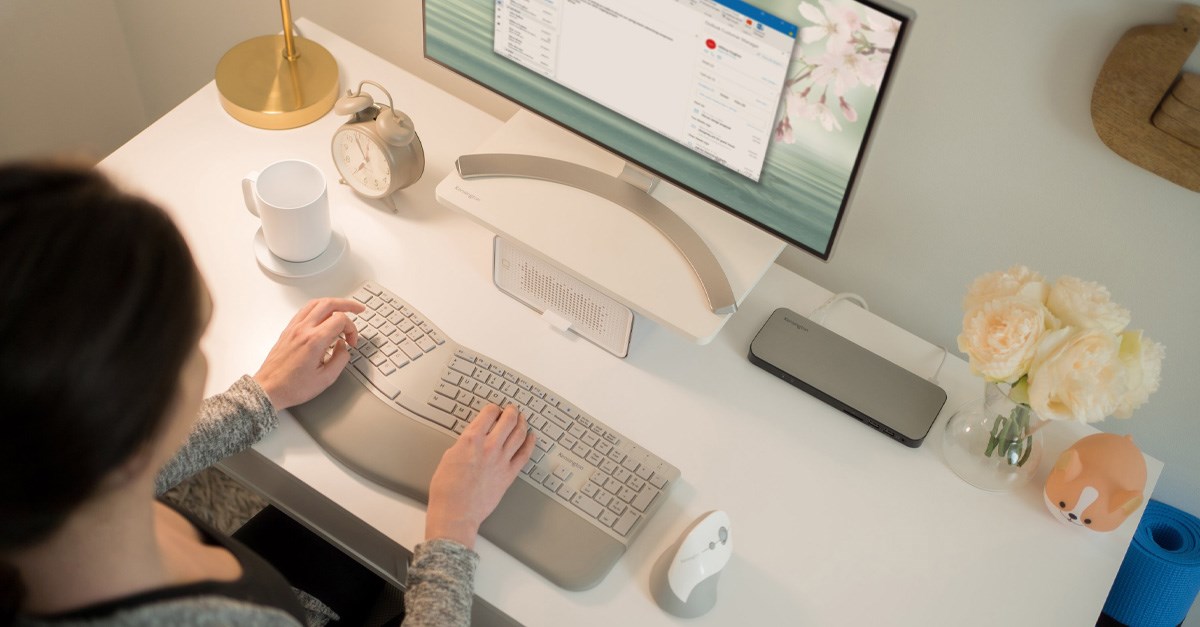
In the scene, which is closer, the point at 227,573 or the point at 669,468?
the point at 227,573

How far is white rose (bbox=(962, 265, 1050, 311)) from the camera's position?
1.08m

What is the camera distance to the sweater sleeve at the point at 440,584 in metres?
1.00

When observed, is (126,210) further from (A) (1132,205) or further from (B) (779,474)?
(A) (1132,205)

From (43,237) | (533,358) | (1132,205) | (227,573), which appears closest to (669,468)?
(533,358)

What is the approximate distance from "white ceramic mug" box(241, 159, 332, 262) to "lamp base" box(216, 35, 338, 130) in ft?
0.60

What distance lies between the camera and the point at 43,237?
2.06 ft

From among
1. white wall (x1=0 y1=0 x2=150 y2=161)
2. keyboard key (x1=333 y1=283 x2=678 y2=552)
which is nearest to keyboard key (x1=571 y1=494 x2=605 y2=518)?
keyboard key (x1=333 y1=283 x2=678 y2=552)

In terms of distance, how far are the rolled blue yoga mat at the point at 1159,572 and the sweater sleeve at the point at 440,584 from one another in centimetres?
87

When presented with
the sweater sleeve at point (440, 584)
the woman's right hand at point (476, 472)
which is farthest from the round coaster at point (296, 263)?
the sweater sleeve at point (440, 584)

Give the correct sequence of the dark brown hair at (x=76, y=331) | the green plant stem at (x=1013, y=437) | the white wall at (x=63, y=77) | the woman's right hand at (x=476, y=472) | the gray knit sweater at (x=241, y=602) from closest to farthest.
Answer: the dark brown hair at (x=76, y=331) < the gray knit sweater at (x=241, y=602) < the woman's right hand at (x=476, y=472) < the green plant stem at (x=1013, y=437) < the white wall at (x=63, y=77)

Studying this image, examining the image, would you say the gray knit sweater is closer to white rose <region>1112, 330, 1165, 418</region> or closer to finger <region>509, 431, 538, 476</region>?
finger <region>509, 431, 538, 476</region>

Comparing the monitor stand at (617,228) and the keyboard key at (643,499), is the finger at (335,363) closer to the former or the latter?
the monitor stand at (617,228)

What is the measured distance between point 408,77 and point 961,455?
3.14 ft

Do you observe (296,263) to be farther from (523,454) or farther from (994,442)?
(994,442)
